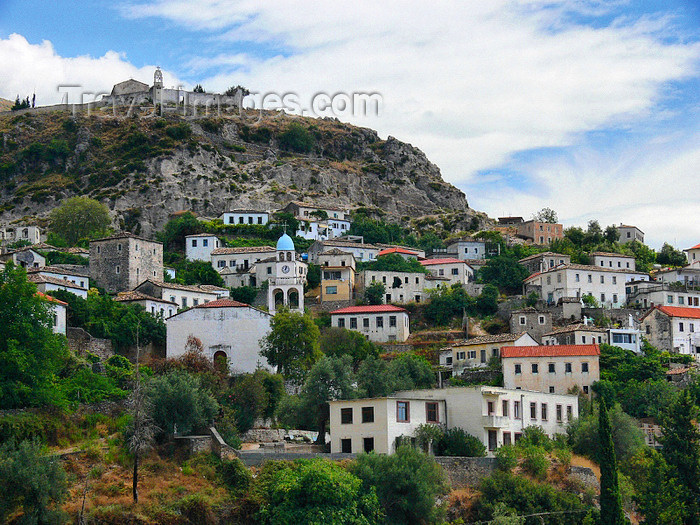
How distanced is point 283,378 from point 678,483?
24.2m

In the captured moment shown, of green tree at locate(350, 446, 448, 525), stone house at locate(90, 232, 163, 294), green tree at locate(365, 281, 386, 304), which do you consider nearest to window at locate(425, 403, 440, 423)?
green tree at locate(350, 446, 448, 525)

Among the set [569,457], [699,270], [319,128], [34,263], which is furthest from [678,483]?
[319,128]

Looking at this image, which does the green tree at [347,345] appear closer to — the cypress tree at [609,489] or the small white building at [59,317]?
the small white building at [59,317]

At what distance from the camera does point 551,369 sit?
66875 millimetres

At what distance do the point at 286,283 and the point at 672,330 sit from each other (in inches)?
1145

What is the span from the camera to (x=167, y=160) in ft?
423

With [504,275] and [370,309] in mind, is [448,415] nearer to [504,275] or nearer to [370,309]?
[370,309]

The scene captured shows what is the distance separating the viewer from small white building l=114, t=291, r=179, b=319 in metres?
75.1

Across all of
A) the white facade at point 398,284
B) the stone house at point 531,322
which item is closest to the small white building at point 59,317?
the white facade at point 398,284

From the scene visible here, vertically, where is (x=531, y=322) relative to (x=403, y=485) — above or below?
above

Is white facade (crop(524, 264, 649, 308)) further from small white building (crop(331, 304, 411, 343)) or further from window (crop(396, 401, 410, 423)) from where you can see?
window (crop(396, 401, 410, 423))

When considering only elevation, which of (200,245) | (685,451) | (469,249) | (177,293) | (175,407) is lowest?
(685,451)

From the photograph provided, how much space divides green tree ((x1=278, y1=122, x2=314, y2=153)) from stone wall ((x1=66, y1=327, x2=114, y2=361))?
8222 centimetres

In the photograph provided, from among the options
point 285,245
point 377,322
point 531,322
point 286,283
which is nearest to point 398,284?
point 377,322
